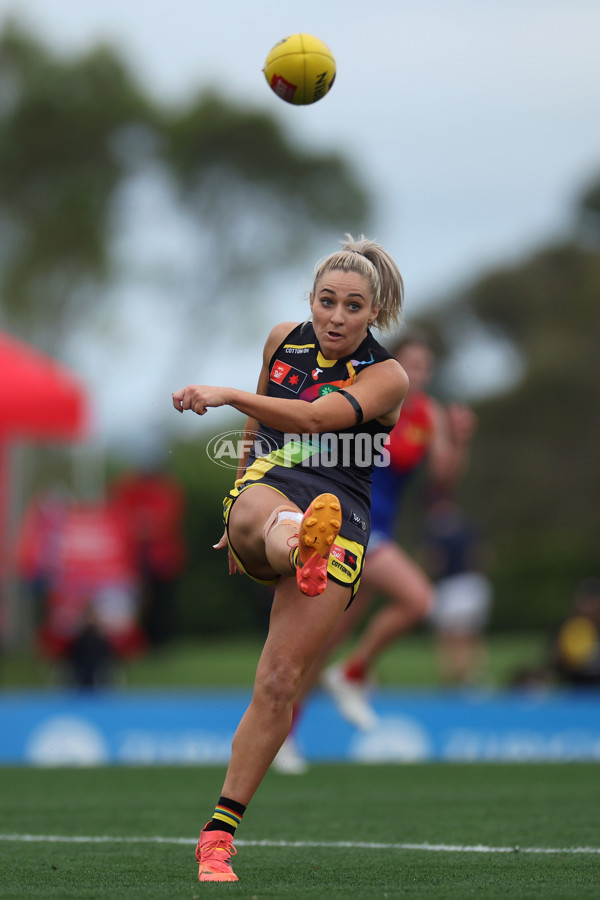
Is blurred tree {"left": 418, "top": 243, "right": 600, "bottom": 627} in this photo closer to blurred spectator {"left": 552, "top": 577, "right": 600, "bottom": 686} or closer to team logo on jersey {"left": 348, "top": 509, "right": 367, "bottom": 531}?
blurred spectator {"left": 552, "top": 577, "right": 600, "bottom": 686}

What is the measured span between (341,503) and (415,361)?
3.59m

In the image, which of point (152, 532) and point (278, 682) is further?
point (152, 532)

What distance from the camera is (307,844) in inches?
209

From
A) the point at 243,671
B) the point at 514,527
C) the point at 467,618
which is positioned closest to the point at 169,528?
the point at 243,671

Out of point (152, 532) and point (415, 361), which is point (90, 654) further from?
point (415, 361)

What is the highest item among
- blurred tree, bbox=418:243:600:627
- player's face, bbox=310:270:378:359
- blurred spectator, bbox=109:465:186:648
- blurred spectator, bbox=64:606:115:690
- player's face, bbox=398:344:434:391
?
blurred tree, bbox=418:243:600:627

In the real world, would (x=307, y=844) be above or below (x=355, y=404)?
below

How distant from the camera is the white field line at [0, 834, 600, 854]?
16.4ft

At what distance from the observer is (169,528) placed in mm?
16703

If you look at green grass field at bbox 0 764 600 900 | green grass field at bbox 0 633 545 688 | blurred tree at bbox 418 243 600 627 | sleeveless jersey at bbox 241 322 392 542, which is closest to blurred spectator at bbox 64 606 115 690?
green grass field at bbox 0 633 545 688

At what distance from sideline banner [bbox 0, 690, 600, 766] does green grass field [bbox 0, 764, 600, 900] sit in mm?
865

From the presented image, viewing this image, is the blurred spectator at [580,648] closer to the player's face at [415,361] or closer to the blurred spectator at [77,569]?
the blurred spectator at [77,569]

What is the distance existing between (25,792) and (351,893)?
12.9 feet

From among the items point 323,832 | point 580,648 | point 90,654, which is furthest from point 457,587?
point 323,832
